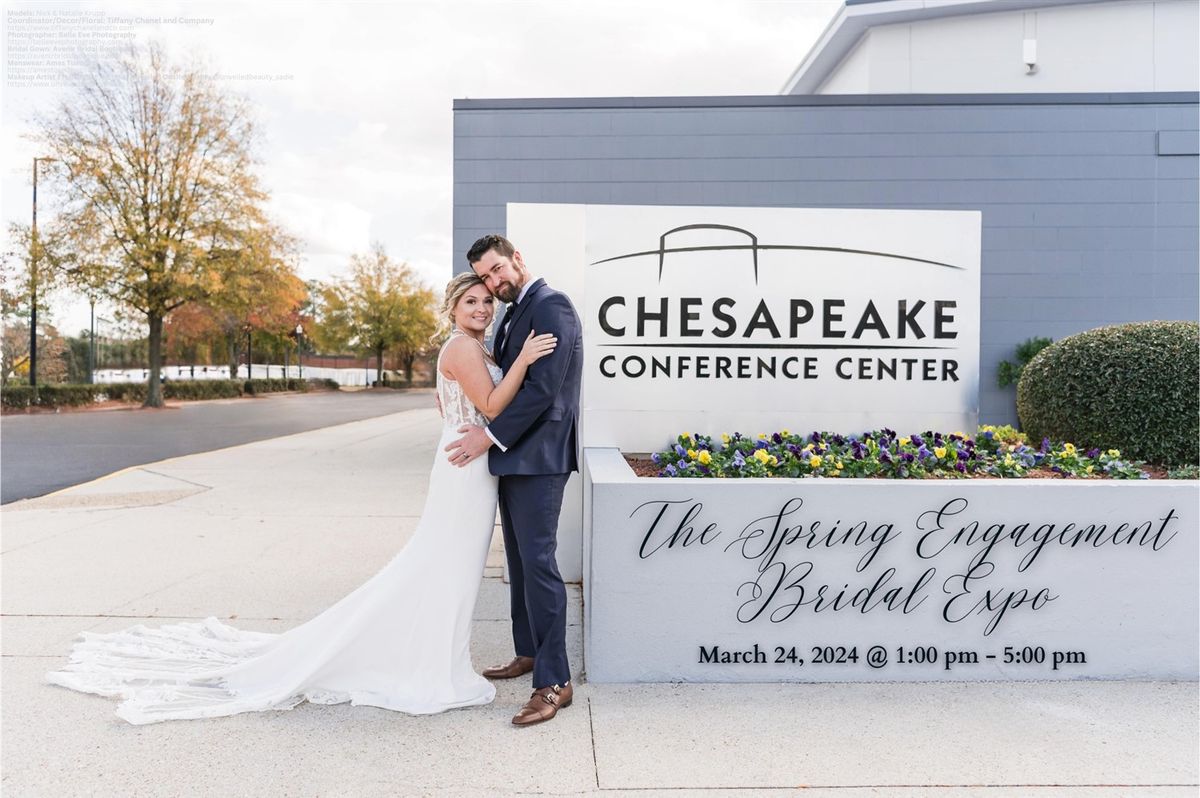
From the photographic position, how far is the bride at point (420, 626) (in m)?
3.42

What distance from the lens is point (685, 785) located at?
9.05ft

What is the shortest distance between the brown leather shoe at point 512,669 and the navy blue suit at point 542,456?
392mm

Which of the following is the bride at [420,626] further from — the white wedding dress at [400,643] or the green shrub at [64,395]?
the green shrub at [64,395]

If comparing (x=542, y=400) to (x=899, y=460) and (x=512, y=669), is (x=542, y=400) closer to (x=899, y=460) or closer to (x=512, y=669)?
(x=512, y=669)

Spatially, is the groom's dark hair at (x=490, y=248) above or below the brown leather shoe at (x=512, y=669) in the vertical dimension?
above

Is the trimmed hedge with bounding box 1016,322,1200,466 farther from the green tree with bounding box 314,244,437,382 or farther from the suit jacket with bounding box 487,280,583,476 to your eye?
the green tree with bounding box 314,244,437,382

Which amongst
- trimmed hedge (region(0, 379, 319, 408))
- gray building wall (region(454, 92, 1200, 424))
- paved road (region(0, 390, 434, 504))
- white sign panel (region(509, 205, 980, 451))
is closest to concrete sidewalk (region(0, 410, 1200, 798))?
white sign panel (region(509, 205, 980, 451))

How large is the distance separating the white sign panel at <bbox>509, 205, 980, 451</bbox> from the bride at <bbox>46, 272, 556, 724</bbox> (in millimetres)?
1755

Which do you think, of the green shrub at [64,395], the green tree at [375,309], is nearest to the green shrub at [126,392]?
the green shrub at [64,395]

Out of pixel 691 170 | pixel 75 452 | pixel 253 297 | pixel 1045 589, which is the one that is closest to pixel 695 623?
pixel 1045 589

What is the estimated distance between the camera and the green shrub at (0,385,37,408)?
23422 mm

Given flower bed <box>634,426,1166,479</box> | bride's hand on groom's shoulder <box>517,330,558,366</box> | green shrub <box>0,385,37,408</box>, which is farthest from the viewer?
green shrub <box>0,385,37,408</box>

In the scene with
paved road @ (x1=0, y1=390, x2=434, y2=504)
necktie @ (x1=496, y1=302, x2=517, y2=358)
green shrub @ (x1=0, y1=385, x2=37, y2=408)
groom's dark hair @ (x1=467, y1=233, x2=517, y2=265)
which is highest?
groom's dark hair @ (x1=467, y1=233, x2=517, y2=265)

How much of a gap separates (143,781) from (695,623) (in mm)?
2190
